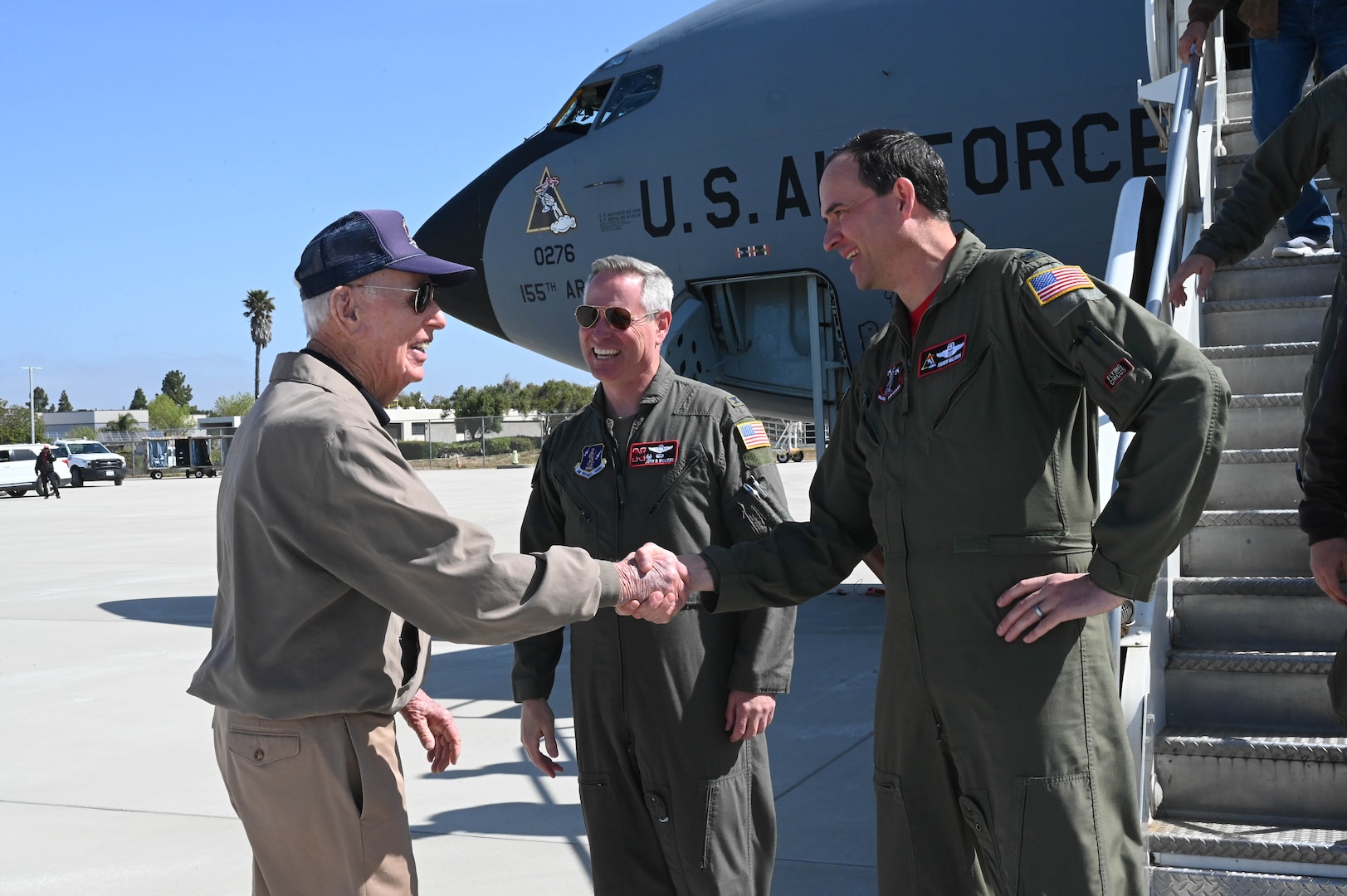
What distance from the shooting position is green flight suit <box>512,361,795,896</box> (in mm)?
2779

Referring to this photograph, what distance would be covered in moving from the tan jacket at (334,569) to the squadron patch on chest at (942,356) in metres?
0.89

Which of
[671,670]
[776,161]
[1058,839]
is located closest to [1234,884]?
[1058,839]

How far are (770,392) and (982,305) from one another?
22.7ft

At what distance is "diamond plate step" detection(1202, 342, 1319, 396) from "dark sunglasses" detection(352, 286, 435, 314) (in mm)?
3157

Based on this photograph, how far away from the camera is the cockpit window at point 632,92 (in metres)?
9.08

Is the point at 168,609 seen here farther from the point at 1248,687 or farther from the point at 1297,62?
the point at 1297,62

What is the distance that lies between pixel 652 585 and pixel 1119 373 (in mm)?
1078

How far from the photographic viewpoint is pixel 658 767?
109 inches

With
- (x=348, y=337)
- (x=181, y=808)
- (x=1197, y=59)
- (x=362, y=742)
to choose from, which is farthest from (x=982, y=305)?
(x=181, y=808)

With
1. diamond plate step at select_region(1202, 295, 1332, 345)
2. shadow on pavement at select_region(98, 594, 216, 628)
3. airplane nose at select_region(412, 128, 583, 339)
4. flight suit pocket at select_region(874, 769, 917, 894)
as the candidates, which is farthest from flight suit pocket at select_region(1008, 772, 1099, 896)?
shadow on pavement at select_region(98, 594, 216, 628)

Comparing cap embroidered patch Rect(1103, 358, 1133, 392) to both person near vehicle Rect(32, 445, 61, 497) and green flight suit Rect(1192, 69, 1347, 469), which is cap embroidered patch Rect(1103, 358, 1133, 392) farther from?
person near vehicle Rect(32, 445, 61, 497)

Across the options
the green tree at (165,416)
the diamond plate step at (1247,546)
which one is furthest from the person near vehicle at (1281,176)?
the green tree at (165,416)

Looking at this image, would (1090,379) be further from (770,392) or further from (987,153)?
(770,392)

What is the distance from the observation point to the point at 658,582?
8.39 feet
